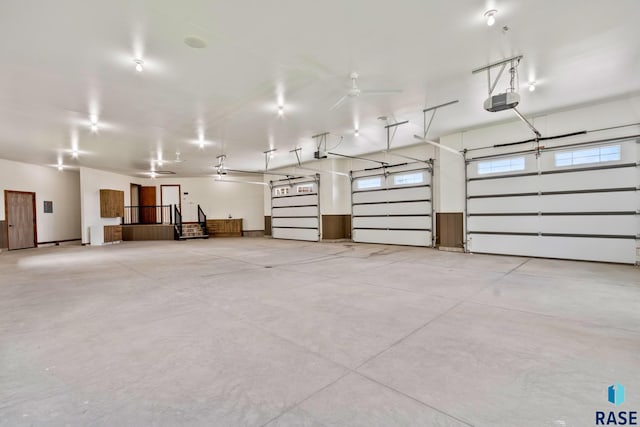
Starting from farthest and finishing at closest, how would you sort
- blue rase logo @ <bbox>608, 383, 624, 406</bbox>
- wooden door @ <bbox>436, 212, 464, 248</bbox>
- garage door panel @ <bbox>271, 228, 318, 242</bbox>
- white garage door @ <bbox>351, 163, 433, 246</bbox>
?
1. garage door panel @ <bbox>271, 228, 318, 242</bbox>
2. white garage door @ <bbox>351, 163, 433, 246</bbox>
3. wooden door @ <bbox>436, 212, 464, 248</bbox>
4. blue rase logo @ <bbox>608, 383, 624, 406</bbox>

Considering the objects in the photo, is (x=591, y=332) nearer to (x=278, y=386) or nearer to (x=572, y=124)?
(x=278, y=386)

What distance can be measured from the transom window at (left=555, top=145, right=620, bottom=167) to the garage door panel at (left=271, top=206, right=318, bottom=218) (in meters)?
8.00

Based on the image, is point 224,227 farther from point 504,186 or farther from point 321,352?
point 321,352

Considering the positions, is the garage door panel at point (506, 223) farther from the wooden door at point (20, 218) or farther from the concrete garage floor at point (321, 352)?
the wooden door at point (20, 218)

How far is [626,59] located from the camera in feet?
13.9

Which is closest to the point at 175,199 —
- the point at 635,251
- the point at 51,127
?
the point at 51,127

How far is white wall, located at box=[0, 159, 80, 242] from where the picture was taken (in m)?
10.4

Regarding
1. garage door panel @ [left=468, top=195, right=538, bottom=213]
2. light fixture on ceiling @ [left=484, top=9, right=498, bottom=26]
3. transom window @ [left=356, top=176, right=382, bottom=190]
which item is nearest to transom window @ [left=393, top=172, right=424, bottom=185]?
transom window @ [left=356, top=176, right=382, bottom=190]

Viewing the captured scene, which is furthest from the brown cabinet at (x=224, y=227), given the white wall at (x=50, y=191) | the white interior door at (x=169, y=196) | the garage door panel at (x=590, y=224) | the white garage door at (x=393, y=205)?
the garage door panel at (x=590, y=224)

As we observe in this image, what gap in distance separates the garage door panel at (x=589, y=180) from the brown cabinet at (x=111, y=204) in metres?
15.4

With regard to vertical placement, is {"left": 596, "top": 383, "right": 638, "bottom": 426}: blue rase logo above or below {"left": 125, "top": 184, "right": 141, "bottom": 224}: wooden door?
below

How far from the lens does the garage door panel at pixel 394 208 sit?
929 cm

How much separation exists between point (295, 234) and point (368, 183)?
4.23 metres

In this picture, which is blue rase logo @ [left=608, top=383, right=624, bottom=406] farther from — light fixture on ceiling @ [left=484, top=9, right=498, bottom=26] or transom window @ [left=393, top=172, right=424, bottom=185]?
transom window @ [left=393, top=172, right=424, bottom=185]
